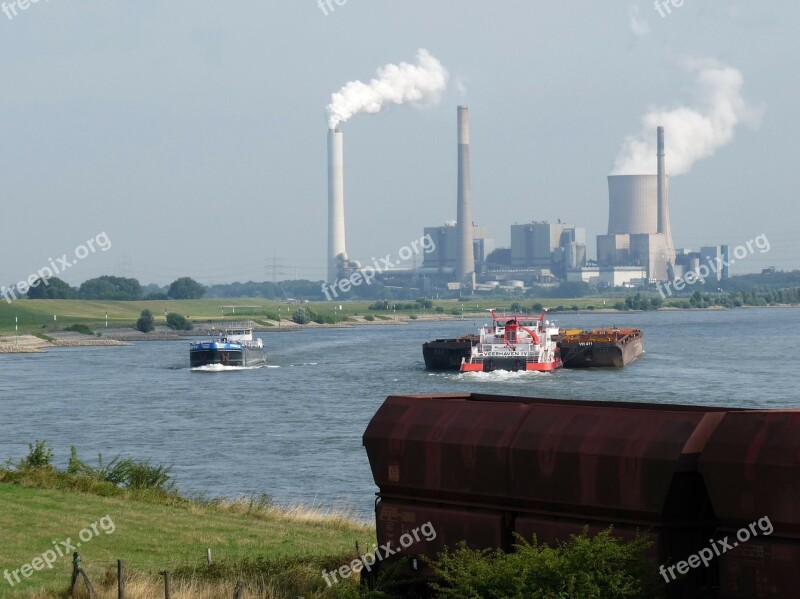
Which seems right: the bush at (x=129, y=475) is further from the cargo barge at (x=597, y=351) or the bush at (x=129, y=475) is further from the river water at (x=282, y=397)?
the cargo barge at (x=597, y=351)

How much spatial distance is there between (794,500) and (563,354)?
92.1m

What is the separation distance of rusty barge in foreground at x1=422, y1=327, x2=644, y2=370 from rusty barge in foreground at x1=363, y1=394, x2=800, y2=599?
271 ft

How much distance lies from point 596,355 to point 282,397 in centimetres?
3522

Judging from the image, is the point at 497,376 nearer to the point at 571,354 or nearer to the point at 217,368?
the point at 571,354

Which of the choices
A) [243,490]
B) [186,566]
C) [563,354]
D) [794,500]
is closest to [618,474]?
[794,500]

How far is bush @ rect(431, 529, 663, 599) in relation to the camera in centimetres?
1204

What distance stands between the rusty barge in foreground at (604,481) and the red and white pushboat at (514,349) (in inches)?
3017

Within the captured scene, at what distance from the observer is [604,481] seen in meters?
12.6

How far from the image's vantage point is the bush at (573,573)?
474 inches

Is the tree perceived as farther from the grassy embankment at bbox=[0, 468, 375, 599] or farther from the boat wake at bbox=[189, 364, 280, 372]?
the grassy embankment at bbox=[0, 468, 375, 599]

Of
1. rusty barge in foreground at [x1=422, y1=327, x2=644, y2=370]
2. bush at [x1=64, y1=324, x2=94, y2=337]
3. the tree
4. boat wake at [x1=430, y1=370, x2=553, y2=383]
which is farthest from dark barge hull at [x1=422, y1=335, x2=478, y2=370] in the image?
the tree

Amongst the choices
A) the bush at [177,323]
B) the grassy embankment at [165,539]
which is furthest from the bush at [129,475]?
the bush at [177,323]

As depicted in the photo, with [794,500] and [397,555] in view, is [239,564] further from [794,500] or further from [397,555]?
[794,500]

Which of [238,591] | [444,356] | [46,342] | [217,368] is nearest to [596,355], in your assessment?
[444,356]
